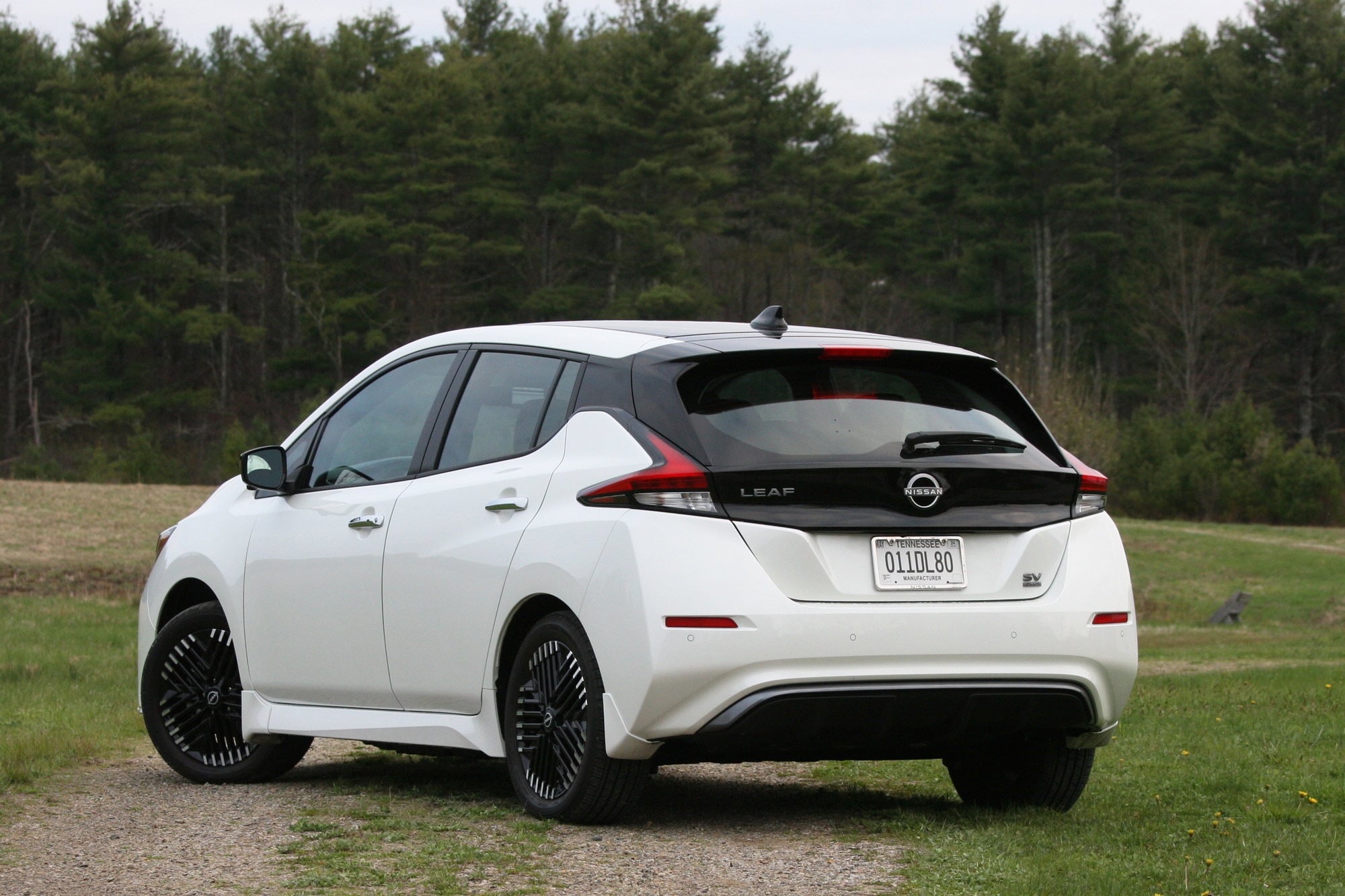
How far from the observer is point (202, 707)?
25.1ft

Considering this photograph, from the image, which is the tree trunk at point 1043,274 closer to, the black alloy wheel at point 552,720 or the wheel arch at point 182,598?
the wheel arch at point 182,598

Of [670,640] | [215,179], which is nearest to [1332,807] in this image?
[670,640]

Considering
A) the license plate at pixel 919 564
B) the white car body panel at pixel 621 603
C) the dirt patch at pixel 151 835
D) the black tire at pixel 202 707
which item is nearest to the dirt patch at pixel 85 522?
the black tire at pixel 202 707

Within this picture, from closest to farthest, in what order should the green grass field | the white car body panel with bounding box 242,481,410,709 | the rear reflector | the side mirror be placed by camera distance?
the green grass field, the rear reflector, the white car body panel with bounding box 242,481,410,709, the side mirror

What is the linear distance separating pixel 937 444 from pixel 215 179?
63.5 m

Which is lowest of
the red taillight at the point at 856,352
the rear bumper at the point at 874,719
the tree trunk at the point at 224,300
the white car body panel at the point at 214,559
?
the rear bumper at the point at 874,719

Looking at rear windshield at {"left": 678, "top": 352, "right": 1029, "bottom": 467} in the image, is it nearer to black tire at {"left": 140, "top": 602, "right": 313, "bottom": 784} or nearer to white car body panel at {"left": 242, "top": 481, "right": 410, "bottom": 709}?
white car body panel at {"left": 242, "top": 481, "right": 410, "bottom": 709}

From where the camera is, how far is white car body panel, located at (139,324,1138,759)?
543 cm

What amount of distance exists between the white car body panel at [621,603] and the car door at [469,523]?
0.03 feet

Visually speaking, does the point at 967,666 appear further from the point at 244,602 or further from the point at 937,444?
the point at 244,602

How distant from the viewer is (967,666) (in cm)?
562

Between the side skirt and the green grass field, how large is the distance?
0.83ft

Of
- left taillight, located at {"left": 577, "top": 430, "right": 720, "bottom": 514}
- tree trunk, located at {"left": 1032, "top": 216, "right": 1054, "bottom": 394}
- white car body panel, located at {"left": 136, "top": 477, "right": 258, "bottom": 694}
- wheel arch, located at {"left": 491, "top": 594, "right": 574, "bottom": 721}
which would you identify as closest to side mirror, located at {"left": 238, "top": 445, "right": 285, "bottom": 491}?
white car body panel, located at {"left": 136, "top": 477, "right": 258, "bottom": 694}

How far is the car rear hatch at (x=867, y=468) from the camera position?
5.52 meters
